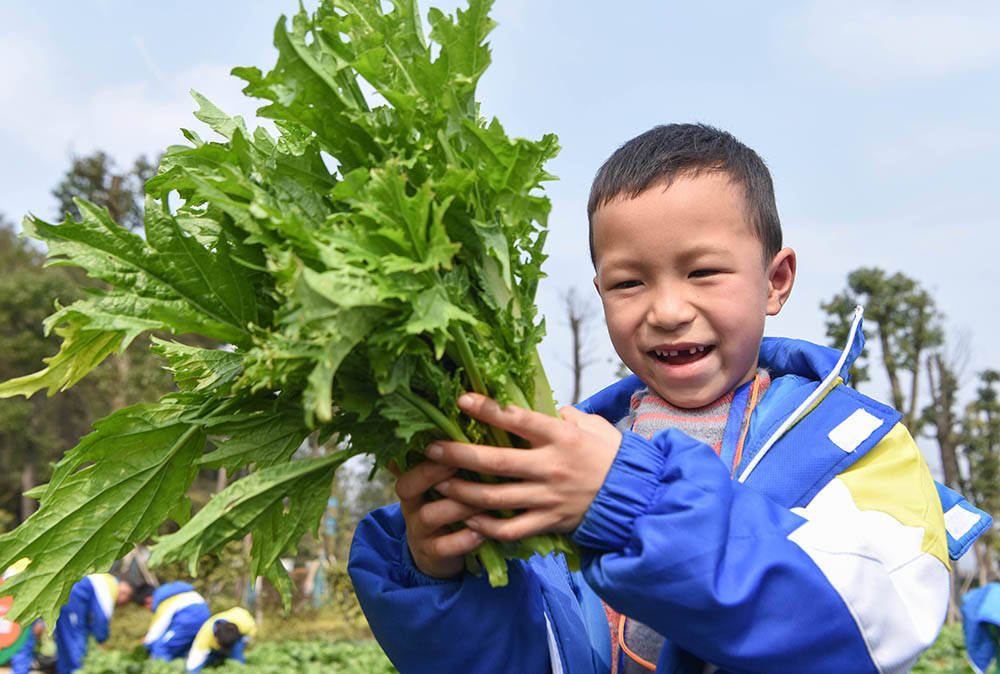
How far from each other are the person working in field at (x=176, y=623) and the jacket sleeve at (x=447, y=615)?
31.7ft

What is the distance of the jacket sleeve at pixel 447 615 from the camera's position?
151cm

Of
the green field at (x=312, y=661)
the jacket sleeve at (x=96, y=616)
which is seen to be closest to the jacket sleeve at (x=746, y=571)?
the green field at (x=312, y=661)

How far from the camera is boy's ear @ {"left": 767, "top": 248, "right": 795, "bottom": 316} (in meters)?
1.92

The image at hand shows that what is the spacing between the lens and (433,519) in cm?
139

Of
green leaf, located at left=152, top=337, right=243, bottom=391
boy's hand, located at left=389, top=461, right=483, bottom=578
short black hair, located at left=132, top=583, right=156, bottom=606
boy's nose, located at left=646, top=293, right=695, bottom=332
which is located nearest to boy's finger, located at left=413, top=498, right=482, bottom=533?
boy's hand, located at left=389, top=461, right=483, bottom=578

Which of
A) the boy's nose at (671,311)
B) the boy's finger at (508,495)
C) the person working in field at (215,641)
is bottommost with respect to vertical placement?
the person working in field at (215,641)

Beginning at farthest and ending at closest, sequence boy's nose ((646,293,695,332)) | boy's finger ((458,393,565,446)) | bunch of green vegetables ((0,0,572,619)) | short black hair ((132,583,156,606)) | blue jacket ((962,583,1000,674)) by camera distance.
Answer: short black hair ((132,583,156,606)), blue jacket ((962,583,1000,674)), boy's nose ((646,293,695,332)), boy's finger ((458,393,565,446)), bunch of green vegetables ((0,0,572,619))

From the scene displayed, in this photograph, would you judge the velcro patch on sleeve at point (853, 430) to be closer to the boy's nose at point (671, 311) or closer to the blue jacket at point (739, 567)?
the blue jacket at point (739, 567)

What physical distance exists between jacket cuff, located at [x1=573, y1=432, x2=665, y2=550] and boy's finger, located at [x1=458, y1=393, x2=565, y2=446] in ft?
0.41

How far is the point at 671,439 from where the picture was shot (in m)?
1.38

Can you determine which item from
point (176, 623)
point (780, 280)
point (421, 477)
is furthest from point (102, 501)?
point (176, 623)

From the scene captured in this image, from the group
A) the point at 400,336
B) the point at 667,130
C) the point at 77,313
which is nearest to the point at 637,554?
the point at 400,336

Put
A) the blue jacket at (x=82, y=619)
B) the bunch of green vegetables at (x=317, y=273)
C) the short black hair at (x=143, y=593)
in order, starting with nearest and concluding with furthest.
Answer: the bunch of green vegetables at (x=317, y=273) < the blue jacket at (x=82, y=619) < the short black hair at (x=143, y=593)

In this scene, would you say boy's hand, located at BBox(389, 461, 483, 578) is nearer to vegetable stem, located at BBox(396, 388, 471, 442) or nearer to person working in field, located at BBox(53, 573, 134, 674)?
vegetable stem, located at BBox(396, 388, 471, 442)
